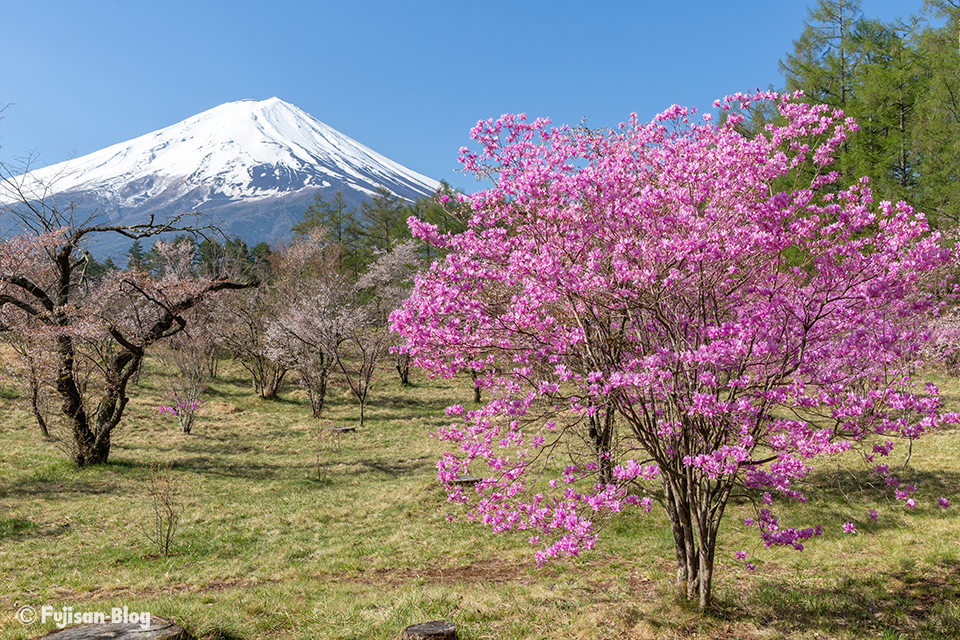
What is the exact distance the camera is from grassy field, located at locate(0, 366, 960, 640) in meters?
5.66

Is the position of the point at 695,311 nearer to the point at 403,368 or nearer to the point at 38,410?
the point at 38,410

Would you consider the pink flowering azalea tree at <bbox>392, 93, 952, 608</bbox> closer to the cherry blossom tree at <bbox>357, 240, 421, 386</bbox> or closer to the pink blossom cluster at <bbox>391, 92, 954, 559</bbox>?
the pink blossom cluster at <bbox>391, 92, 954, 559</bbox>

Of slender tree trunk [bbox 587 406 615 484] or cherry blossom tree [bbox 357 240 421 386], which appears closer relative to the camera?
slender tree trunk [bbox 587 406 615 484]

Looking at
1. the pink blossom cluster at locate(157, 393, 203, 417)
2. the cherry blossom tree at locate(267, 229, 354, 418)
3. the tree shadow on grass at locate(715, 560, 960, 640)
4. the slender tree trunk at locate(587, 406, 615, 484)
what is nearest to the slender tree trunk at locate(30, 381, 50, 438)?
the pink blossom cluster at locate(157, 393, 203, 417)

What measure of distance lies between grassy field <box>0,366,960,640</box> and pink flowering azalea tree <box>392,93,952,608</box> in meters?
1.11

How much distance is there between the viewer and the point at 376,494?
44.5 ft

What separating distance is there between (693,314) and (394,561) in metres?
6.82

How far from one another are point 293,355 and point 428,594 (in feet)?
72.9

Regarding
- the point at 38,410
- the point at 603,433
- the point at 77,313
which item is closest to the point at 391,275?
the point at 38,410

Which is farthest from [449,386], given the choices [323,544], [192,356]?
[323,544]

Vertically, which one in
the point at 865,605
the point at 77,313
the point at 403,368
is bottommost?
the point at 865,605

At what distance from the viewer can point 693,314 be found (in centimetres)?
562

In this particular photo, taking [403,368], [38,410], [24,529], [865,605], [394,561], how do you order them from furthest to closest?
[403,368], [38,410], [24,529], [394,561], [865,605]

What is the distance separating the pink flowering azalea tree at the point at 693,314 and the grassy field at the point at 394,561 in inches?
43.8
